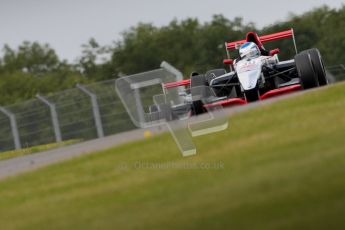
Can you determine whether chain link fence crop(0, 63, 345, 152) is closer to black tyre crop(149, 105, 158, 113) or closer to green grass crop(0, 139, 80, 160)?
green grass crop(0, 139, 80, 160)

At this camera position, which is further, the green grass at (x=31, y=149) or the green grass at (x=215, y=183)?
the green grass at (x=31, y=149)

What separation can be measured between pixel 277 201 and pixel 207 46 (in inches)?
1068

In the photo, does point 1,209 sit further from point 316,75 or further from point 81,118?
point 81,118

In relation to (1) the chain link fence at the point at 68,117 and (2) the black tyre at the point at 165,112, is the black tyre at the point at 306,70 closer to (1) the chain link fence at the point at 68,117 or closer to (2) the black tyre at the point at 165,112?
(2) the black tyre at the point at 165,112

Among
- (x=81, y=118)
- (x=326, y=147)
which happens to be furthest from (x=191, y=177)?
(x=81, y=118)

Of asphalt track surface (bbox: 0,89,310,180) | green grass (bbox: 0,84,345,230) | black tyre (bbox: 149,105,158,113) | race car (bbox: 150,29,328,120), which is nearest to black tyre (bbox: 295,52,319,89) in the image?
race car (bbox: 150,29,328,120)

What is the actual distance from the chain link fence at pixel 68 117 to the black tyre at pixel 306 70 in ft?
12.8

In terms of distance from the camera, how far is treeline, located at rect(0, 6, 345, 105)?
31.3 metres

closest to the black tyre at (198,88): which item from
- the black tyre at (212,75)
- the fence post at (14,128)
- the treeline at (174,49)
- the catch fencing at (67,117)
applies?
the black tyre at (212,75)

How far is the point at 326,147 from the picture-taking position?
10.0 metres

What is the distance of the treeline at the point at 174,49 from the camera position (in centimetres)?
3127

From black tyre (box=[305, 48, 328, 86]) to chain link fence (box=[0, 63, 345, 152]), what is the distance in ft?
12.7

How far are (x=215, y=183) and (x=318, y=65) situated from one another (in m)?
6.80

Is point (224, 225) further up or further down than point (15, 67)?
further down
